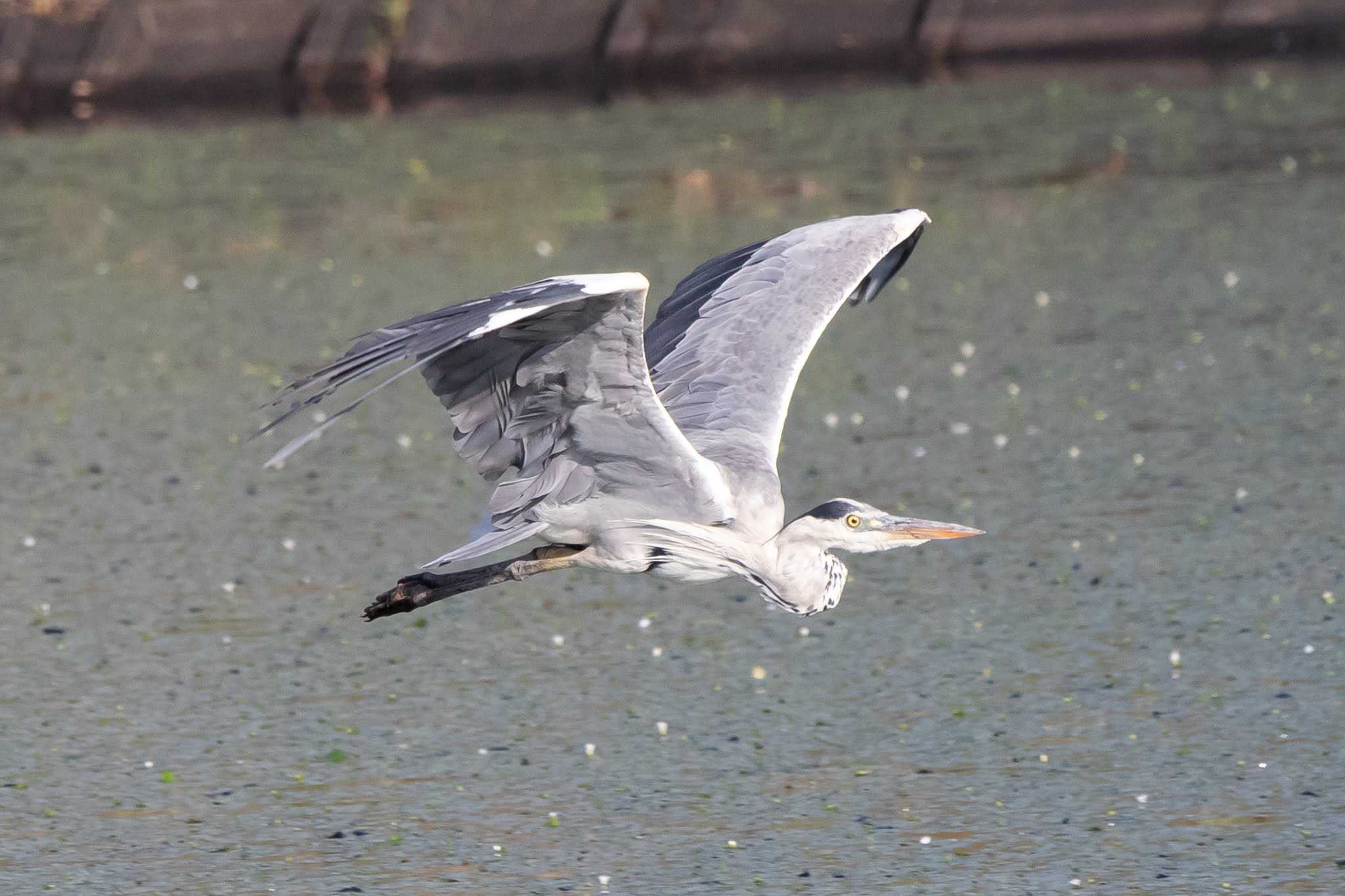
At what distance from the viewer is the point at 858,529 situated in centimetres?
558

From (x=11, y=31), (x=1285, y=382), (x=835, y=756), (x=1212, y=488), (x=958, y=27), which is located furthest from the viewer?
(x=11, y=31)

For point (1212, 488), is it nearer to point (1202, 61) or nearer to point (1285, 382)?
point (1285, 382)

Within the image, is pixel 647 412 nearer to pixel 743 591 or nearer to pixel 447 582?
pixel 447 582

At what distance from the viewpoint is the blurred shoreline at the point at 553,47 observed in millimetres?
15984

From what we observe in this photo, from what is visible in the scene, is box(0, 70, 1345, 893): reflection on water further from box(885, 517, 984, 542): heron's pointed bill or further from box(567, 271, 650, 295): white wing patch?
box(567, 271, 650, 295): white wing patch

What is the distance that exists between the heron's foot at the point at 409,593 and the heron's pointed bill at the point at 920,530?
108 centimetres

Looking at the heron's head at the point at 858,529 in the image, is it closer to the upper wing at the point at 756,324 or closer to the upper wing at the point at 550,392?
the upper wing at the point at 756,324

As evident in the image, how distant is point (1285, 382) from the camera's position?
8797 millimetres

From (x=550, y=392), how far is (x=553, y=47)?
12294 millimetres

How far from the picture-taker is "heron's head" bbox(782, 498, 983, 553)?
18.2 ft

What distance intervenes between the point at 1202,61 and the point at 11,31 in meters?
8.89

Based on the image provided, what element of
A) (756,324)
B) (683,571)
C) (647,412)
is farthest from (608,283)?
(756,324)

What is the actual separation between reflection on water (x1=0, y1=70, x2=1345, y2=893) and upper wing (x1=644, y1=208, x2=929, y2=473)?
82 centimetres

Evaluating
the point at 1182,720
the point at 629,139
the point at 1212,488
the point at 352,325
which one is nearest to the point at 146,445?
the point at 352,325
